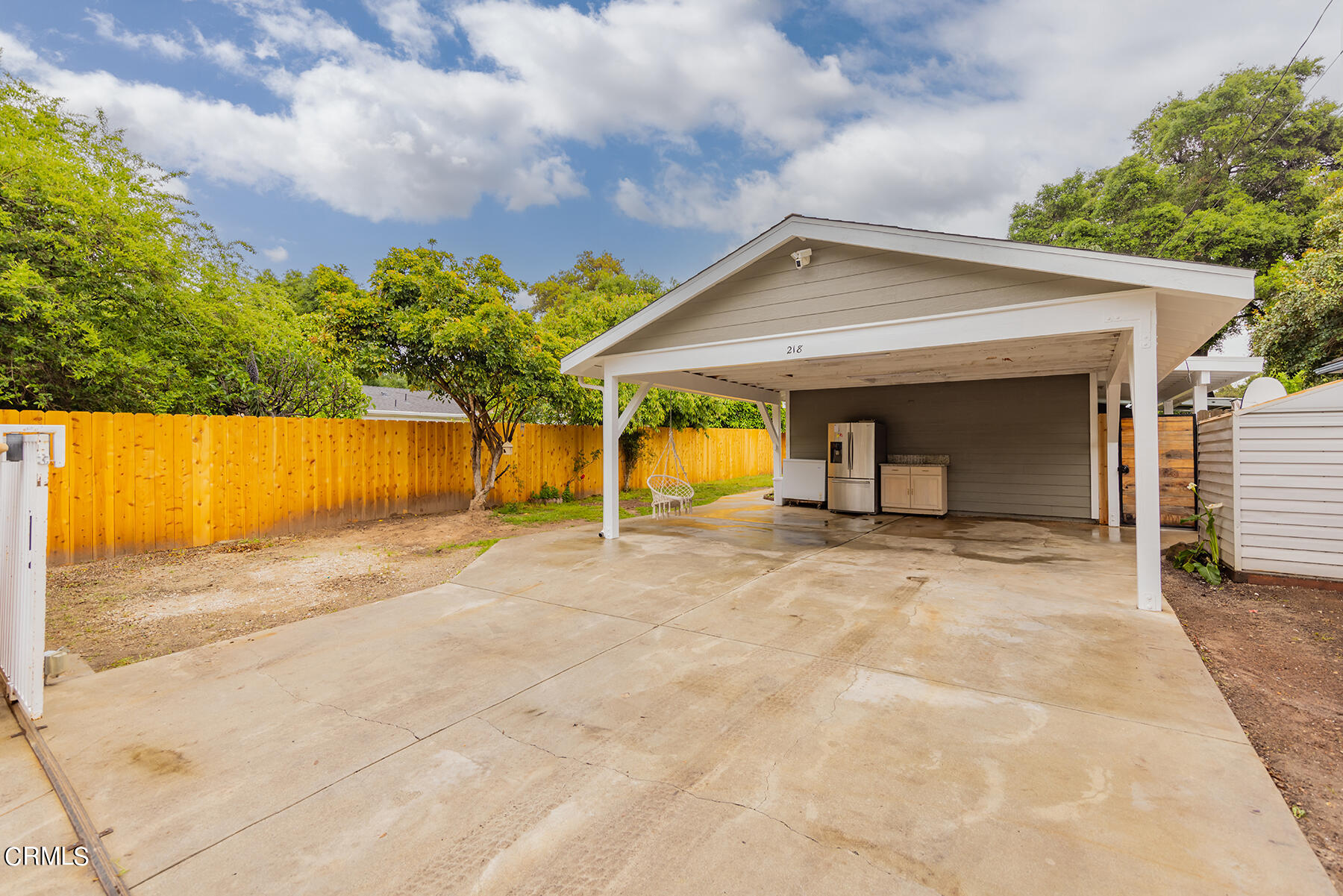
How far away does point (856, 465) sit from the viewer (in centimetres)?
973

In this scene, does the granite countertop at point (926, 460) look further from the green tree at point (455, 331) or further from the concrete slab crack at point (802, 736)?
the concrete slab crack at point (802, 736)

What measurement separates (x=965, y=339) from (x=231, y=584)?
7202mm

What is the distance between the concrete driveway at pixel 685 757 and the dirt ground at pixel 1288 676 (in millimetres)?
123

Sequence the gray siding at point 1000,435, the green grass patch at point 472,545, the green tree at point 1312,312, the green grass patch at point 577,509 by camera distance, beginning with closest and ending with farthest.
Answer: the green grass patch at point 472,545 → the gray siding at point 1000,435 → the green grass patch at point 577,509 → the green tree at point 1312,312

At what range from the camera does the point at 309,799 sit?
195 cm

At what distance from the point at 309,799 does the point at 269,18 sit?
42.8 ft

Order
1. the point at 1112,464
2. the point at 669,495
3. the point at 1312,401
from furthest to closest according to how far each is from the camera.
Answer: the point at 669,495, the point at 1112,464, the point at 1312,401

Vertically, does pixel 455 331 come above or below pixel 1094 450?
above

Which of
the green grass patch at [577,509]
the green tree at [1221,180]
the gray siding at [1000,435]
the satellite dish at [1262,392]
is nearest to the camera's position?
the satellite dish at [1262,392]

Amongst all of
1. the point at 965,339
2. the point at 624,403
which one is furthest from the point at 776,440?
the point at 965,339

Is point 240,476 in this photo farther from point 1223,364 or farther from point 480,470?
point 1223,364

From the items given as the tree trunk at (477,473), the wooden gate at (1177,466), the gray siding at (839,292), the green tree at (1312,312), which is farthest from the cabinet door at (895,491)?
the green tree at (1312,312)

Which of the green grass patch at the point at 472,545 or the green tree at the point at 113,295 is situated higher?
the green tree at the point at 113,295

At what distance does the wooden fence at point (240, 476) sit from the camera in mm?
5605
